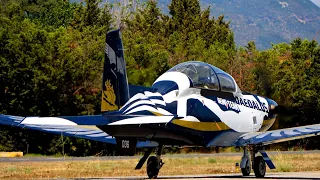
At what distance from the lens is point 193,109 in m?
21.4

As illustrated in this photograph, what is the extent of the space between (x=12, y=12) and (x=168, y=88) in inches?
1816

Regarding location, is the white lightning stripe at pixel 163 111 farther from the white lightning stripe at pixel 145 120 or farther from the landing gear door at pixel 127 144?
the landing gear door at pixel 127 144

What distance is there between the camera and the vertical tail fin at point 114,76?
20969 mm

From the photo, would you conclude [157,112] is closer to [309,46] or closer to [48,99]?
[48,99]

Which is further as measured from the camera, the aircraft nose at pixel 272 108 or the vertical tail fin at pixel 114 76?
the aircraft nose at pixel 272 108

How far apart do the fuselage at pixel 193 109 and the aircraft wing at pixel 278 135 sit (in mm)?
332

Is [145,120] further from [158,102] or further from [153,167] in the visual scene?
[153,167]

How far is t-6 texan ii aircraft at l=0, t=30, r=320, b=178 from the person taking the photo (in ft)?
65.5

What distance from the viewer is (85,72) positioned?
52031 millimetres

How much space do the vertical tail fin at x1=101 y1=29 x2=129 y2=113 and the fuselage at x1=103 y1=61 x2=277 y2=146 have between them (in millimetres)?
476

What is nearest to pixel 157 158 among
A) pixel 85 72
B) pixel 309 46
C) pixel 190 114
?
pixel 190 114

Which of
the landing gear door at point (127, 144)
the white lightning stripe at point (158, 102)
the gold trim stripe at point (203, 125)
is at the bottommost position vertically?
the landing gear door at point (127, 144)

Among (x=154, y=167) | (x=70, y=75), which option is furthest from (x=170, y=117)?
(x=70, y=75)

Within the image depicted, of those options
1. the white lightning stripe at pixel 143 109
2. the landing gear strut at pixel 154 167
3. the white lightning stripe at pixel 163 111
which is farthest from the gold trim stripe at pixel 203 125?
the landing gear strut at pixel 154 167
